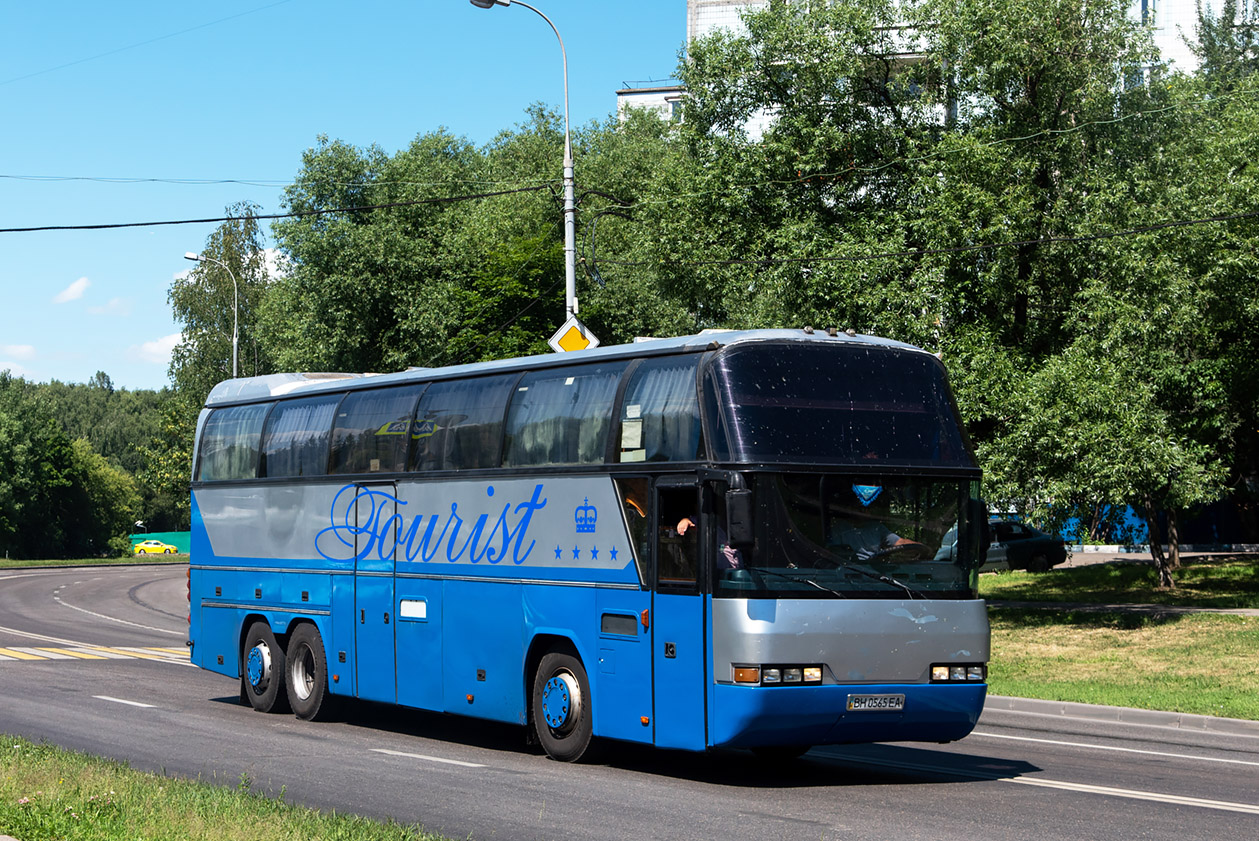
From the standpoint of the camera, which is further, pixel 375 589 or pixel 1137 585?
pixel 1137 585

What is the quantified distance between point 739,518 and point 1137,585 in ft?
89.1

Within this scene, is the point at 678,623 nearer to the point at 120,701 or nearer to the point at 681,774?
the point at 681,774

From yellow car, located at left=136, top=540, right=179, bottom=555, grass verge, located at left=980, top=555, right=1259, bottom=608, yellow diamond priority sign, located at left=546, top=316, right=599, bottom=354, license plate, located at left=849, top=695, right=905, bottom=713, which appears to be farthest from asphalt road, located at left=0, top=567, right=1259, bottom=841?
yellow car, located at left=136, top=540, right=179, bottom=555

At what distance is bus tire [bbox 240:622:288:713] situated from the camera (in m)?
16.1

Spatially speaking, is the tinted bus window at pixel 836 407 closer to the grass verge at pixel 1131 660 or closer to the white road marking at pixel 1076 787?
the white road marking at pixel 1076 787

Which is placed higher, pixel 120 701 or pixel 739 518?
pixel 739 518

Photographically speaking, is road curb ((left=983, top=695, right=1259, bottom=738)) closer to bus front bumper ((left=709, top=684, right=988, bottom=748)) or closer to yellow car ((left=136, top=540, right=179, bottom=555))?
bus front bumper ((left=709, top=684, right=988, bottom=748))

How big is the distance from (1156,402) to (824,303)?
7.22 m

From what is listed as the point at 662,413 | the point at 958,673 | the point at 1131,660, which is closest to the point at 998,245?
the point at 1131,660

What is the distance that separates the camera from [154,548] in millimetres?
107250

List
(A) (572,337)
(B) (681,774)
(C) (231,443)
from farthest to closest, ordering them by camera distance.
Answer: (A) (572,337), (C) (231,443), (B) (681,774)

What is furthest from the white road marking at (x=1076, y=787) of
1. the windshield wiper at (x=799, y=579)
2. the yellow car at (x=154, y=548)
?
the yellow car at (x=154, y=548)

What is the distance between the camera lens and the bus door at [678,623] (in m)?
10.4

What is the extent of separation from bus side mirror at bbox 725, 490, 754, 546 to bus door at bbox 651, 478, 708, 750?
0.57 metres
